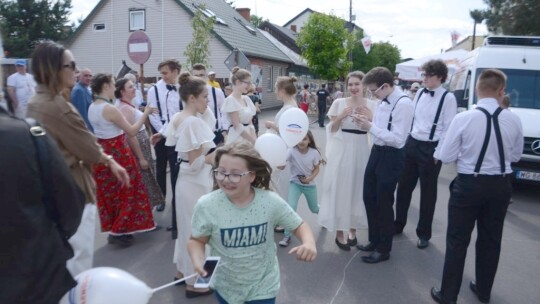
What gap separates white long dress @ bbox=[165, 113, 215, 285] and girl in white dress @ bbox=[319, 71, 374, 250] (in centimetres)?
173

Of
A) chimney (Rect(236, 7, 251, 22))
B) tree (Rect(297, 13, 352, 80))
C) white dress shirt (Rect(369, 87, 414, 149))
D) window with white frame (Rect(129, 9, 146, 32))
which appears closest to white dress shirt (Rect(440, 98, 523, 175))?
white dress shirt (Rect(369, 87, 414, 149))

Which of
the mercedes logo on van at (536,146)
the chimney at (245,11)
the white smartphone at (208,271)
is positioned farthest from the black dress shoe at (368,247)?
the chimney at (245,11)

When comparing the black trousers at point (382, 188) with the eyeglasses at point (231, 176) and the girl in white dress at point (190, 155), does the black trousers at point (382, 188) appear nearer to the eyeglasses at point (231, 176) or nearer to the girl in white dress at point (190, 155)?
the girl in white dress at point (190, 155)

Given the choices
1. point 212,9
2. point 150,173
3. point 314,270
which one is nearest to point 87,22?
point 212,9

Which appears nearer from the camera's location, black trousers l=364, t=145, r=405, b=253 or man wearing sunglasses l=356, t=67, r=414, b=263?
man wearing sunglasses l=356, t=67, r=414, b=263

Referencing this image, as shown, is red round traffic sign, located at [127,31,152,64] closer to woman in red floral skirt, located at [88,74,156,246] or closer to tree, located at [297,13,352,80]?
woman in red floral skirt, located at [88,74,156,246]

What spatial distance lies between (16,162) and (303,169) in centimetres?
387

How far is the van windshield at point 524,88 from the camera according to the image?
28.0 ft

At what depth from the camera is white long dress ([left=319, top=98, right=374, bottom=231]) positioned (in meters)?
5.08

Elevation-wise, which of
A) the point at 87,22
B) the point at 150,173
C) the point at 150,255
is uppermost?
the point at 87,22

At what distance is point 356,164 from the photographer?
5121mm

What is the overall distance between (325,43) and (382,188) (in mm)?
27140

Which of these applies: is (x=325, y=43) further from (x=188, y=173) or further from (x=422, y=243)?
(x=188, y=173)

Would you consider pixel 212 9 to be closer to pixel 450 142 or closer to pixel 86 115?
pixel 86 115
